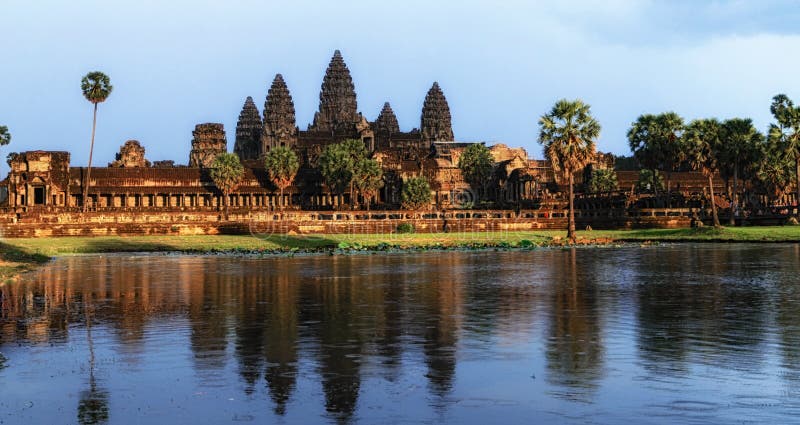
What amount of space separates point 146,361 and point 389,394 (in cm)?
608

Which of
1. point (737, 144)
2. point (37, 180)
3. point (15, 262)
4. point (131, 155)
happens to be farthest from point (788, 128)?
point (131, 155)

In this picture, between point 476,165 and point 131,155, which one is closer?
point 476,165

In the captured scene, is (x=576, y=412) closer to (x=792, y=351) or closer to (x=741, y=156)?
(x=792, y=351)

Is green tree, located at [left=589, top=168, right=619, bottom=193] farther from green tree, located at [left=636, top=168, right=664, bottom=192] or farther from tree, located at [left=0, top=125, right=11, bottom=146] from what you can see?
tree, located at [left=0, top=125, right=11, bottom=146]

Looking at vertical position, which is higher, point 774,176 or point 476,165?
point 476,165

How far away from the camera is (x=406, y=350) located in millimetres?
20719

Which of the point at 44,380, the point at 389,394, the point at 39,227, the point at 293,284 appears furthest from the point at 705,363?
the point at 39,227

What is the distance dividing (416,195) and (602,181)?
27162mm

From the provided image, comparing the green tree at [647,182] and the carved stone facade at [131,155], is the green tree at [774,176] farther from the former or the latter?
the carved stone facade at [131,155]

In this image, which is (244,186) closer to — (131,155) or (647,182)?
(131,155)

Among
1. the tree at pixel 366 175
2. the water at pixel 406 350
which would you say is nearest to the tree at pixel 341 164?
the tree at pixel 366 175

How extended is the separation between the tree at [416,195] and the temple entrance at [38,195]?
52.1 m

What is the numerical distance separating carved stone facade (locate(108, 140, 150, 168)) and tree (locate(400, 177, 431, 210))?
65675 millimetres

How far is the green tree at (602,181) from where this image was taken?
140 meters
